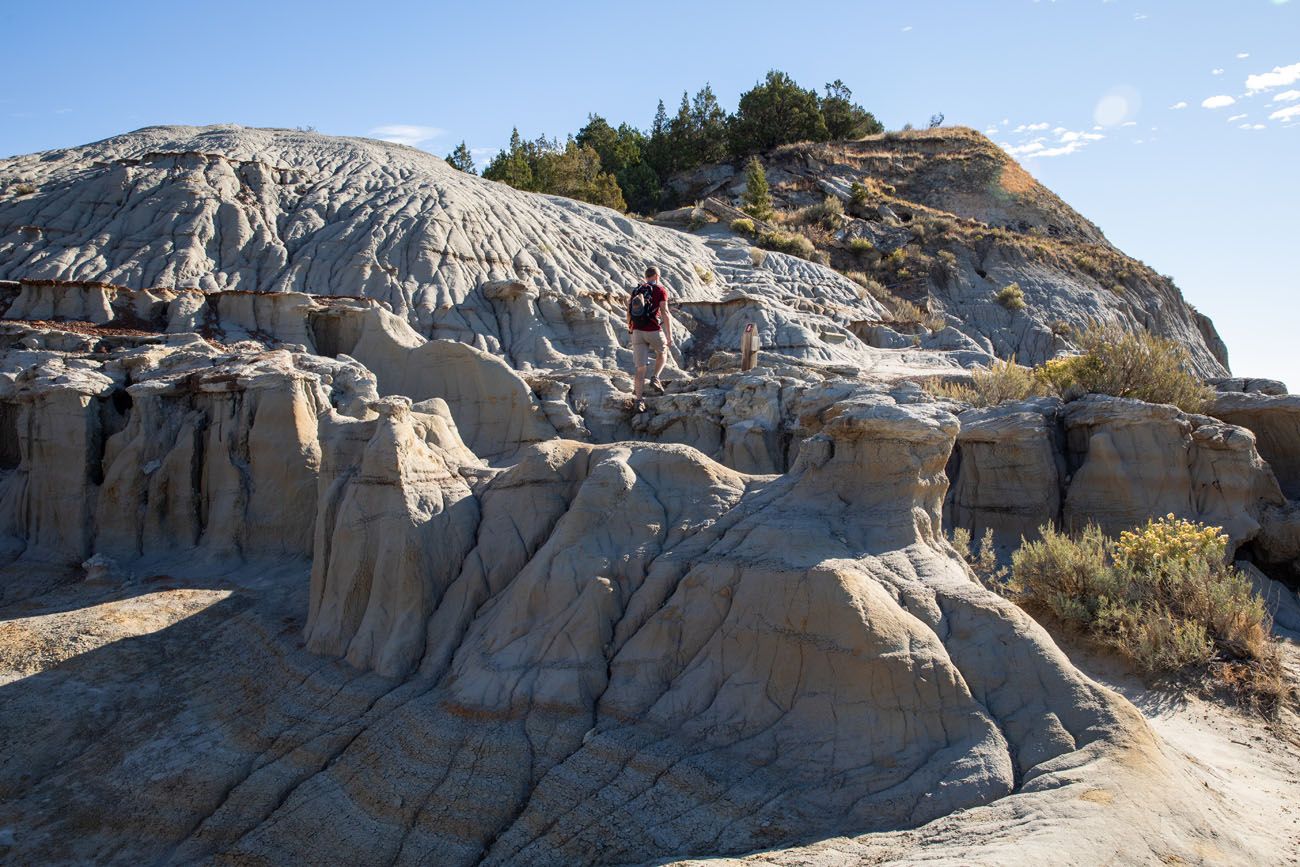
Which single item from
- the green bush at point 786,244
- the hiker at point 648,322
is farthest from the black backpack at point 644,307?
the green bush at point 786,244

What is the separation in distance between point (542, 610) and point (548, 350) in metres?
13.5

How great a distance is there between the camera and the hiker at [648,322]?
14.3 m

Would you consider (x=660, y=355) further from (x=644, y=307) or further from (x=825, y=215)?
(x=825, y=215)

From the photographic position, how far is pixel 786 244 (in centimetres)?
3594

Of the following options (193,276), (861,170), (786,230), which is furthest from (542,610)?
(861,170)

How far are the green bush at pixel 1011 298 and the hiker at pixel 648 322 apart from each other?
983 inches

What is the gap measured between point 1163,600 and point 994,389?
255 inches

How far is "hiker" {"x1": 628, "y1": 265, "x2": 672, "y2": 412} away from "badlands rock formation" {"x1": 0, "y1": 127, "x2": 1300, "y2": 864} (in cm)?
80

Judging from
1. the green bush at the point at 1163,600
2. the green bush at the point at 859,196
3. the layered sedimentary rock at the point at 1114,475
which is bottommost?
the green bush at the point at 1163,600

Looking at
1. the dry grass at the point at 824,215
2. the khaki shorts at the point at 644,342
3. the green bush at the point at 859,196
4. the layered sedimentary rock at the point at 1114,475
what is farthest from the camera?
the green bush at the point at 859,196

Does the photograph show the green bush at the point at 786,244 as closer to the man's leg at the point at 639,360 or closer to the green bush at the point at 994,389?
the green bush at the point at 994,389

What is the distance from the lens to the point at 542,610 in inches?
305

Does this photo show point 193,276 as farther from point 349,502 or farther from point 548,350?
point 349,502

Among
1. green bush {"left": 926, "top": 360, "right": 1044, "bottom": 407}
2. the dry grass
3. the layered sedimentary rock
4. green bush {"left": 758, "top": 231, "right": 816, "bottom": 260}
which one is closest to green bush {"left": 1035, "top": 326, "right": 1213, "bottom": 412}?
green bush {"left": 926, "top": 360, "right": 1044, "bottom": 407}
